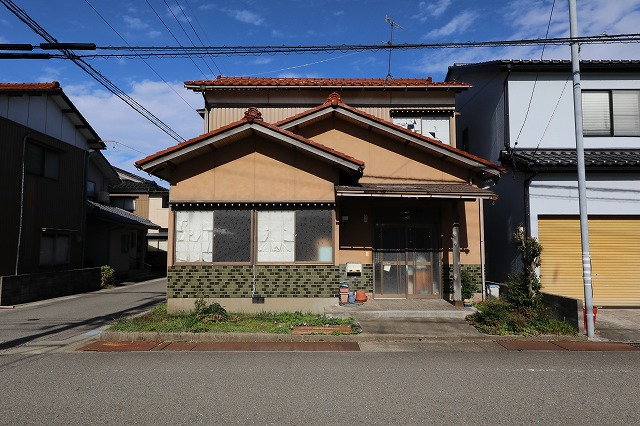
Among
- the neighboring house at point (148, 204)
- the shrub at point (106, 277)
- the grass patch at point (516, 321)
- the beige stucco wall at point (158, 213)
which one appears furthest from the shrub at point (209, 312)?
the beige stucco wall at point (158, 213)

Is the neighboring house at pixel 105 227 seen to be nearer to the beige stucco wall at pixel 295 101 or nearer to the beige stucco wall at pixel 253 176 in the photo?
the beige stucco wall at pixel 295 101

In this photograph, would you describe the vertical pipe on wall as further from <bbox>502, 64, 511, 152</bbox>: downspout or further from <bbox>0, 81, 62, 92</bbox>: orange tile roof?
<bbox>0, 81, 62, 92</bbox>: orange tile roof

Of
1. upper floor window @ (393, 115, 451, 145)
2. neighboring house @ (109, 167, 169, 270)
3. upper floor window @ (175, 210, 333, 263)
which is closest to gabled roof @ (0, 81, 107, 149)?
neighboring house @ (109, 167, 169, 270)

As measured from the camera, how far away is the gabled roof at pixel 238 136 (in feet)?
32.5

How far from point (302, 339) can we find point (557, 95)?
448 inches

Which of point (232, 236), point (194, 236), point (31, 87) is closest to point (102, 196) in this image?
point (31, 87)

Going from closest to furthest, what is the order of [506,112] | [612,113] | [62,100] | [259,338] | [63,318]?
[259,338], [63,318], [612,113], [506,112], [62,100]

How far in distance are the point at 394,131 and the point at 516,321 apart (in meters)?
5.85

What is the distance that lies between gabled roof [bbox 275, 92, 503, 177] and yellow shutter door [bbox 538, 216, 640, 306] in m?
2.63

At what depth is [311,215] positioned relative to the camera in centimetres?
1048

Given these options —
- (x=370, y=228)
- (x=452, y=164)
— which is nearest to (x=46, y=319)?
(x=370, y=228)

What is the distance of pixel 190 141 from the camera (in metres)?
9.88

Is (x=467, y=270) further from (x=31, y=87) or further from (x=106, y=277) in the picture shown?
(x=31, y=87)

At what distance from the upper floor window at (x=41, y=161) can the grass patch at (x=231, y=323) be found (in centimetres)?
969
